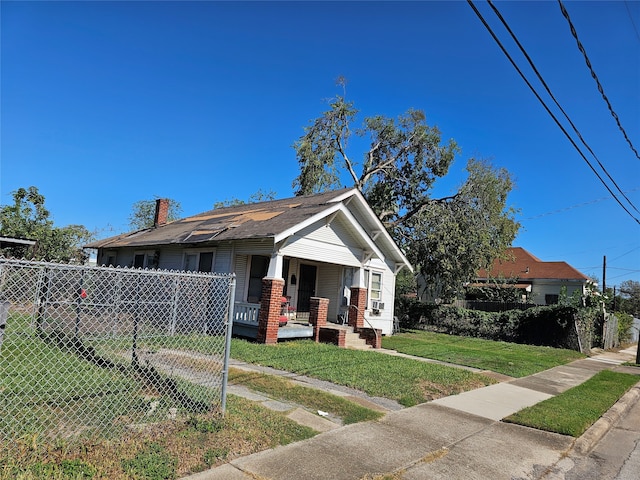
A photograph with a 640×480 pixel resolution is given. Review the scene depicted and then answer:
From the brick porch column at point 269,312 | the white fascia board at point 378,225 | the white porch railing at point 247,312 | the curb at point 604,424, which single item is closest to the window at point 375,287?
the white fascia board at point 378,225

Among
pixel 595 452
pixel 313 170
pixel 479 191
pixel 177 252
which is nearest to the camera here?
pixel 595 452

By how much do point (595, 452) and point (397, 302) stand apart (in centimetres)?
2037

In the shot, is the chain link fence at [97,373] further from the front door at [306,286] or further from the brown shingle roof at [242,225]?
the front door at [306,286]

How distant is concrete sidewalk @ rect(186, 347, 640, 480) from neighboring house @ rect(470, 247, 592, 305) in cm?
2980

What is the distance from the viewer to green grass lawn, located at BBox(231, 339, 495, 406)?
26.4 ft

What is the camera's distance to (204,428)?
4.64 m

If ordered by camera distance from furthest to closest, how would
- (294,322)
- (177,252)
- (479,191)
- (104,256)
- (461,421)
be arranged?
1. (479,191)
2. (104,256)
3. (177,252)
4. (294,322)
5. (461,421)

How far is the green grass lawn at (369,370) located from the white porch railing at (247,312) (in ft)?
2.60

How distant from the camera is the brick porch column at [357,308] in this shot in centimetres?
1575

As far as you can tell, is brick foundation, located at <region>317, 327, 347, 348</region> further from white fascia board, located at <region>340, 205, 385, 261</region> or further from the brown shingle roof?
white fascia board, located at <region>340, 205, 385, 261</region>

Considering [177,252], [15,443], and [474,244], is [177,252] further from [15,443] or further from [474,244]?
[474,244]

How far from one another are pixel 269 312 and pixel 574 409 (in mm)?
7731

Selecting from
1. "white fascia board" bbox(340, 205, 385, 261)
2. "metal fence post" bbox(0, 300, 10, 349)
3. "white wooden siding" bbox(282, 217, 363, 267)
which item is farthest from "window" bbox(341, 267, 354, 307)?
"metal fence post" bbox(0, 300, 10, 349)

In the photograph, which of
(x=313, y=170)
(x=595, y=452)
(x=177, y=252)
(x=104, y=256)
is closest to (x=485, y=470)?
(x=595, y=452)
